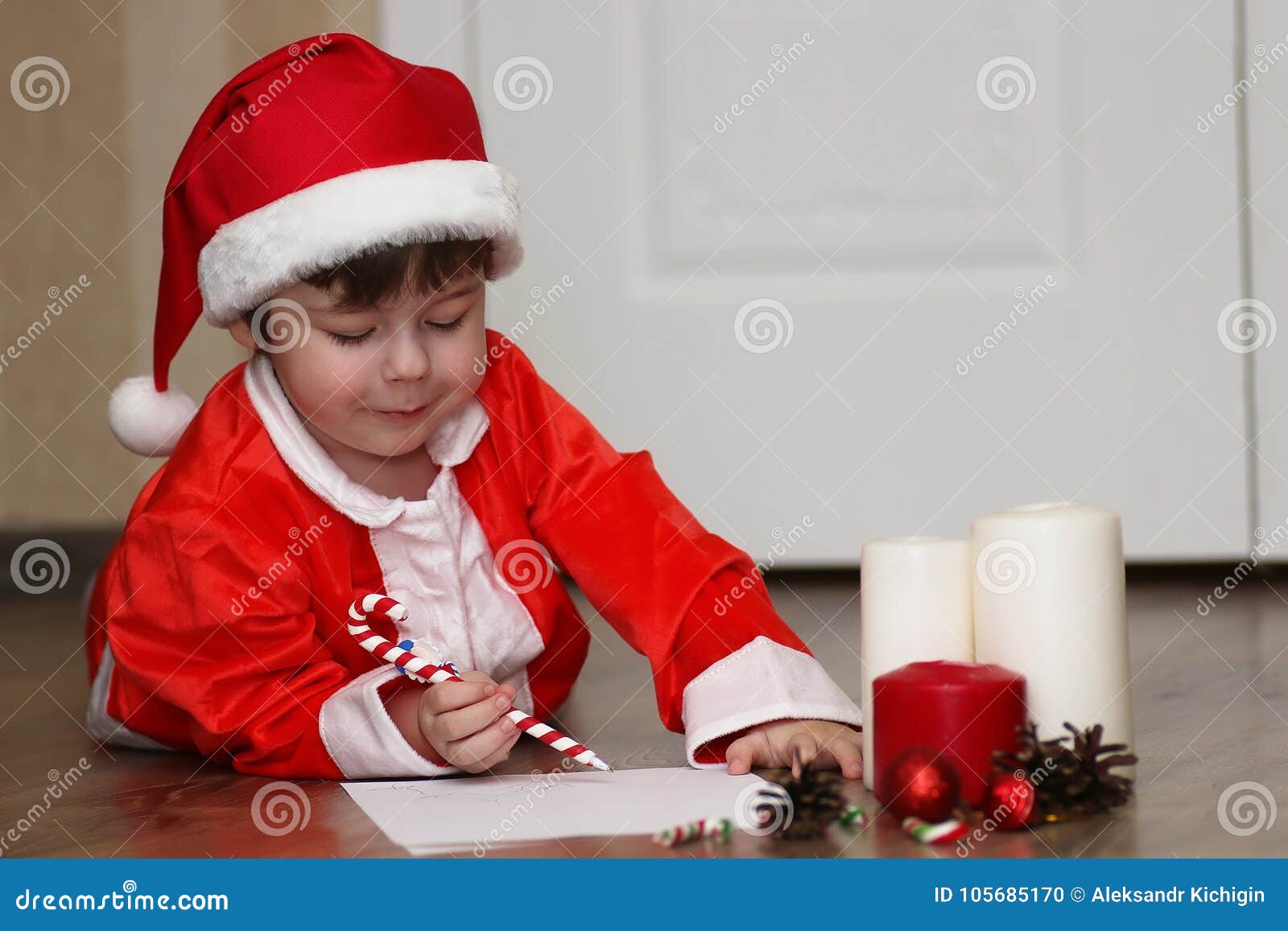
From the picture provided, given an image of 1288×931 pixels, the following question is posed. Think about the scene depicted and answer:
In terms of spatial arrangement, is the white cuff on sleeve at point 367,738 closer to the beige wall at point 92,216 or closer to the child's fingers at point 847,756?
the child's fingers at point 847,756

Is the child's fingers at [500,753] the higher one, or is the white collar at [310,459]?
the white collar at [310,459]

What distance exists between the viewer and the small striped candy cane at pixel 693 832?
815 millimetres

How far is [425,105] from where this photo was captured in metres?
1.12

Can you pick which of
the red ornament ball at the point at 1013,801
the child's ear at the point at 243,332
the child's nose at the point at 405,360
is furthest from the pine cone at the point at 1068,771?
the child's ear at the point at 243,332

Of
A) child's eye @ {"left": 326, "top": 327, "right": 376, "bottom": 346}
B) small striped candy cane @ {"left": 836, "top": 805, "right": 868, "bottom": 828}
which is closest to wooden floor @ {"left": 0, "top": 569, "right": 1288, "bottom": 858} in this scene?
small striped candy cane @ {"left": 836, "top": 805, "right": 868, "bottom": 828}

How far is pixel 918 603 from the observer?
0.92 m

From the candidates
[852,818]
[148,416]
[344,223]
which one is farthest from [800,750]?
[148,416]

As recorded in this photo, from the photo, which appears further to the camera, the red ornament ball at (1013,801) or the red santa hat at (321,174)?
the red santa hat at (321,174)

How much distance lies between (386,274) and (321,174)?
0.31 ft

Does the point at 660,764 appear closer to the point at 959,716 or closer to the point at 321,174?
the point at 959,716

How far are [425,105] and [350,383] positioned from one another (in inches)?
9.3

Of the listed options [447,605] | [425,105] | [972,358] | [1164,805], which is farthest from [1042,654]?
[972,358]

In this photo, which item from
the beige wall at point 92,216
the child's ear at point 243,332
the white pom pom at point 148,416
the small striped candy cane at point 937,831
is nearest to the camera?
the small striped candy cane at point 937,831

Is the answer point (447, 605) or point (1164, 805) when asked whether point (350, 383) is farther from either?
point (1164, 805)
